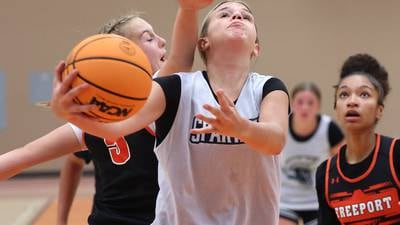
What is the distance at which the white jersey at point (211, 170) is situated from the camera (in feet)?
7.47

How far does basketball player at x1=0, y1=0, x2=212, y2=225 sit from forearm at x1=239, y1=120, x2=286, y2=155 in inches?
23.5

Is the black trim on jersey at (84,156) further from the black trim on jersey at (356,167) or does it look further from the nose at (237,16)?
the nose at (237,16)

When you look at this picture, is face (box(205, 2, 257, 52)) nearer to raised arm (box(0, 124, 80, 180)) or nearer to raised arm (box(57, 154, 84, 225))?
raised arm (box(0, 124, 80, 180))

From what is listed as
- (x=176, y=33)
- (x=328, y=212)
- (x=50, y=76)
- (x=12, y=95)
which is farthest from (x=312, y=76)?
(x=176, y=33)

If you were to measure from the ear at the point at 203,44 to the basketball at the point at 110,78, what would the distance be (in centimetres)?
47

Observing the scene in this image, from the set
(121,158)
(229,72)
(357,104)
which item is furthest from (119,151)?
(357,104)

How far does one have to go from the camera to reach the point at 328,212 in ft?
10.2

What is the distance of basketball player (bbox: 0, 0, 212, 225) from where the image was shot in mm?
2607

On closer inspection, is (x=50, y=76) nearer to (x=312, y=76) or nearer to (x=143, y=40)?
(x=312, y=76)

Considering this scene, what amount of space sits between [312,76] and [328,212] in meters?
8.64

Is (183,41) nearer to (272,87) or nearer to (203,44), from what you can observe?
(203,44)

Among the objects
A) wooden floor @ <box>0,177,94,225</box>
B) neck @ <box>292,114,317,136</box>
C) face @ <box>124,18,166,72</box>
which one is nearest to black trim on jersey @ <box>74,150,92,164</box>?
face @ <box>124,18,166,72</box>

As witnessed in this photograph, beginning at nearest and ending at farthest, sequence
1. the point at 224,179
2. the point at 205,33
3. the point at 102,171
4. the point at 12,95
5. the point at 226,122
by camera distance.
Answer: the point at 226,122 → the point at 224,179 → the point at 205,33 → the point at 102,171 → the point at 12,95

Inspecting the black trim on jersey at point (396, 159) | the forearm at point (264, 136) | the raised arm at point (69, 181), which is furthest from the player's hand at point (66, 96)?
the raised arm at point (69, 181)
